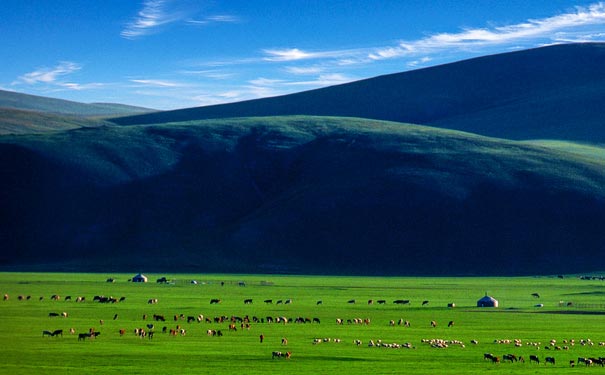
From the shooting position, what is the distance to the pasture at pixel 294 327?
2394 inches

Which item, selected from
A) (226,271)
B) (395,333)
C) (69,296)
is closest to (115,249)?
(226,271)

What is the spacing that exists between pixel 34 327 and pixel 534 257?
408 ft

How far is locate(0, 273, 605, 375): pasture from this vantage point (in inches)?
2394

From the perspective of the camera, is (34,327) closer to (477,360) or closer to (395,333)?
(395,333)

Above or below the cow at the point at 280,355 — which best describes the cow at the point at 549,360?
below

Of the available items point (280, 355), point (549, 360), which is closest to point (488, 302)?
point (549, 360)

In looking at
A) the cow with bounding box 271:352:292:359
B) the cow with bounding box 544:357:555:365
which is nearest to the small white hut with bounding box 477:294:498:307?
the cow with bounding box 544:357:555:365

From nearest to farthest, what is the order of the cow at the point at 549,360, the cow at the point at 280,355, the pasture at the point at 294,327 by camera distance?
the pasture at the point at 294,327, the cow at the point at 549,360, the cow at the point at 280,355

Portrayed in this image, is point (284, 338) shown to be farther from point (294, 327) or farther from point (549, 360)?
point (549, 360)

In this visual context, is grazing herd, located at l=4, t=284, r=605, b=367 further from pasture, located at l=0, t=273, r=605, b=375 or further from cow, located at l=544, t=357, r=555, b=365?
pasture, located at l=0, t=273, r=605, b=375

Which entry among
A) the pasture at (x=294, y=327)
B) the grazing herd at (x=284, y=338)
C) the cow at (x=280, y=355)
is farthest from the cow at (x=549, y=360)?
the cow at (x=280, y=355)

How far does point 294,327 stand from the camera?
285 feet

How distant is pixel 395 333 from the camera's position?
82.9 metres

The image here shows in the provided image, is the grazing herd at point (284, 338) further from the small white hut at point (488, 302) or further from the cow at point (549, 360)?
the small white hut at point (488, 302)
